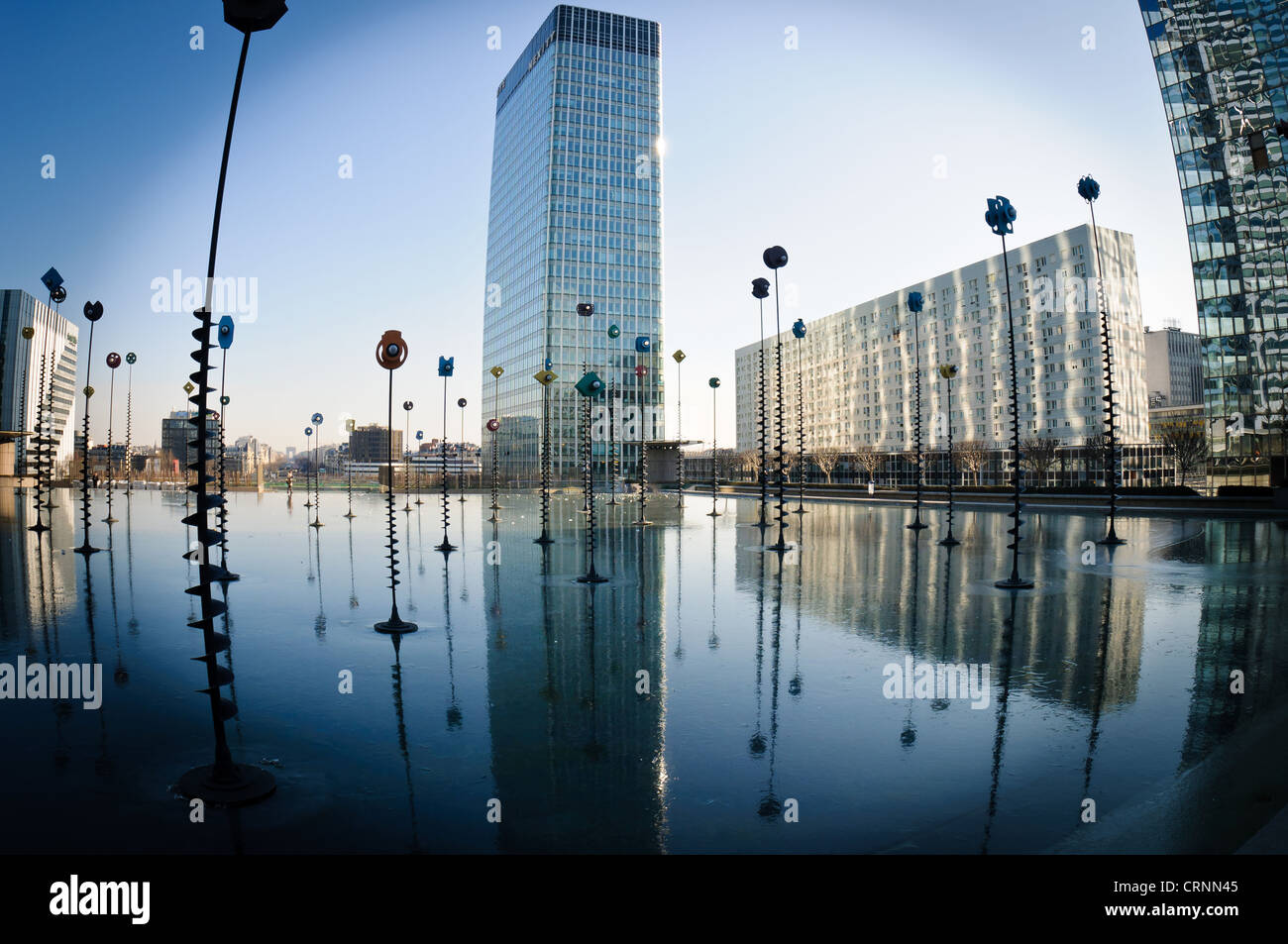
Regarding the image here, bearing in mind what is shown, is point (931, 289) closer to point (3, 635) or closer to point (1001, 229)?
point (1001, 229)

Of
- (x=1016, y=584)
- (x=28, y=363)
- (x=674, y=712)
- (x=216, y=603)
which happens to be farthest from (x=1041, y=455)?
(x=28, y=363)

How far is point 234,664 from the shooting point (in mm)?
11516

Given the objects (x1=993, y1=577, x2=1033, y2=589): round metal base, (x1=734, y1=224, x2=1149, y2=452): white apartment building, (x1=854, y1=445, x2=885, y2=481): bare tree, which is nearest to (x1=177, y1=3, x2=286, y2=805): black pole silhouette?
(x1=993, y1=577, x2=1033, y2=589): round metal base

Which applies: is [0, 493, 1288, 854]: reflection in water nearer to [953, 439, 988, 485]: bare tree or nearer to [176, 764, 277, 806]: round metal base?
[176, 764, 277, 806]: round metal base

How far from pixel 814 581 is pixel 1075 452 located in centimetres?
7516

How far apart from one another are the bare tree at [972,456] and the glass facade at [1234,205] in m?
25.8

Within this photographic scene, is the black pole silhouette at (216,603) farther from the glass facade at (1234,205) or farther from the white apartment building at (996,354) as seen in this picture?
the white apartment building at (996,354)

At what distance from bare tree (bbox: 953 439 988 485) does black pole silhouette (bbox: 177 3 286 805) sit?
79.3 meters

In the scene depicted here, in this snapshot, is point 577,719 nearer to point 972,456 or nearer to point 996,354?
point 972,456

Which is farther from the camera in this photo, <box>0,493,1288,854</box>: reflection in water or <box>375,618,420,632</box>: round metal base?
<box>375,618,420,632</box>: round metal base

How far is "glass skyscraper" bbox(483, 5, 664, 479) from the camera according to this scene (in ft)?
357

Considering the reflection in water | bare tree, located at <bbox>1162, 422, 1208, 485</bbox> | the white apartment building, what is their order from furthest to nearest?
the white apartment building, bare tree, located at <bbox>1162, 422, 1208, 485</bbox>, the reflection in water

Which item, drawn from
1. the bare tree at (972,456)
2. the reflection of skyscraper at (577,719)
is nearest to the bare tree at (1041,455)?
the bare tree at (972,456)

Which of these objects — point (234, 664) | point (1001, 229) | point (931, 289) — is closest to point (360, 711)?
point (234, 664)
